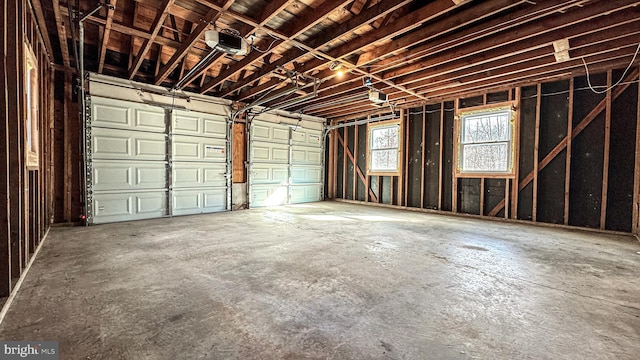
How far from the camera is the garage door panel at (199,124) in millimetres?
6426

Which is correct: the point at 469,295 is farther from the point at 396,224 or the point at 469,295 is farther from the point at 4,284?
the point at 4,284

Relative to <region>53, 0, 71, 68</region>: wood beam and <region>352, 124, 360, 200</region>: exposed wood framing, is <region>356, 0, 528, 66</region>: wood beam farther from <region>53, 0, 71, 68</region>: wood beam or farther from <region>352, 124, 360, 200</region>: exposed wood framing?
<region>352, 124, 360, 200</region>: exposed wood framing

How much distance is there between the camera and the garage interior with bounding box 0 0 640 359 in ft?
6.33

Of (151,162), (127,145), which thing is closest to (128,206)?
(151,162)

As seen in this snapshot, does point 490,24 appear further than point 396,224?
No

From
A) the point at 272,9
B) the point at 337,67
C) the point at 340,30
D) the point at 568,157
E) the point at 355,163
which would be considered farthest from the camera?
the point at 355,163

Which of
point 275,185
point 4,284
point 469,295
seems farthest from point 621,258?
point 275,185

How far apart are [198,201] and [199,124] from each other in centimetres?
192

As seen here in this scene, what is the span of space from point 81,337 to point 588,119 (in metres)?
7.84

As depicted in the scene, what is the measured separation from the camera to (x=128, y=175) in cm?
574

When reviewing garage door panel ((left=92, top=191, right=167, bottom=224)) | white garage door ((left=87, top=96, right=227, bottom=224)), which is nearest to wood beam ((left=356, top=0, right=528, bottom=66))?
white garage door ((left=87, top=96, right=227, bottom=224))

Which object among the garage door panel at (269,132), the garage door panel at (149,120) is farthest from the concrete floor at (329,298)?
the garage door panel at (269,132)

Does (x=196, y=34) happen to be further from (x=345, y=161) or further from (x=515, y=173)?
(x=515, y=173)

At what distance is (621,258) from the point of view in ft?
11.5
